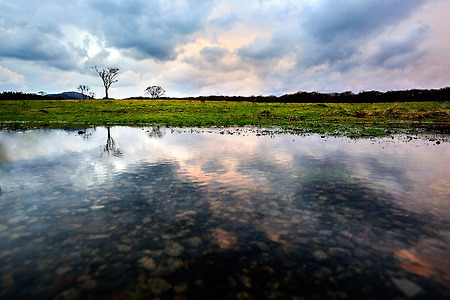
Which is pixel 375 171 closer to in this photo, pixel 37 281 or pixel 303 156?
pixel 303 156

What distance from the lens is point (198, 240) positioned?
213 inches

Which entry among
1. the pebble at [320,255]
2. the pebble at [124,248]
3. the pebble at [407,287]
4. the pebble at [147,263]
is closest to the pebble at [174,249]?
the pebble at [147,263]

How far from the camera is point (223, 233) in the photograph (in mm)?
5703

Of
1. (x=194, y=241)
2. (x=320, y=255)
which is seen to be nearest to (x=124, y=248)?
(x=194, y=241)

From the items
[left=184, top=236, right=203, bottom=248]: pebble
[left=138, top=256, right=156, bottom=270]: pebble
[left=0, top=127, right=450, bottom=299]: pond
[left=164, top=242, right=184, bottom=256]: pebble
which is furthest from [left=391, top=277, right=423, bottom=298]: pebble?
[left=138, top=256, right=156, bottom=270]: pebble

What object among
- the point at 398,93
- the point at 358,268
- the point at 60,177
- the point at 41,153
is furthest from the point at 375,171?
the point at 398,93

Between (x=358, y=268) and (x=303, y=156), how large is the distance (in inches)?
423

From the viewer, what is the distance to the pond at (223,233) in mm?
4086

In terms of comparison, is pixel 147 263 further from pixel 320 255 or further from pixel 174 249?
pixel 320 255

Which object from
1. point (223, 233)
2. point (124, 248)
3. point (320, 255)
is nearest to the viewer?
point (320, 255)

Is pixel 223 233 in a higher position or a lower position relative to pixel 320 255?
higher

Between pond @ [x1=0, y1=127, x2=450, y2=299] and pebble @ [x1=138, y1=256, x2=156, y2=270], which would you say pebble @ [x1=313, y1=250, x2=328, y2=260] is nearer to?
pond @ [x1=0, y1=127, x2=450, y2=299]

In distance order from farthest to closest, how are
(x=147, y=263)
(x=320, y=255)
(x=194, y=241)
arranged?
(x=194, y=241), (x=320, y=255), (x=147, y=263)

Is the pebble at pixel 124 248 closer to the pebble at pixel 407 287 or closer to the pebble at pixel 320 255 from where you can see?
the pebble at pixel 320 255
